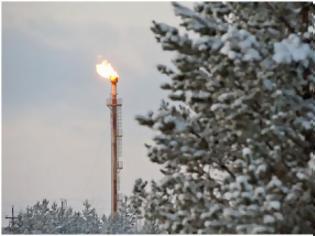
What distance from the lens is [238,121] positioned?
570 cm

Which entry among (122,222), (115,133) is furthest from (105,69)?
(122,222)

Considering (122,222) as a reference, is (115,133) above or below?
above

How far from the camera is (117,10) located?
8.09 m

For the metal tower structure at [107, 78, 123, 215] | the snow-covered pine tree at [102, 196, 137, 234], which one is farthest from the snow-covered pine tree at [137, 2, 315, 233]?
the metal tower structure at [107, 78, 123, 215]

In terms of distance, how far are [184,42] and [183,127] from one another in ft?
2.39

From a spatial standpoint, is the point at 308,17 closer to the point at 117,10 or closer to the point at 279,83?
the point at 279,83

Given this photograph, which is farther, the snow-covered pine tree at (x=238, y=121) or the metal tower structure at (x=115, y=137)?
the metal tower structure at (x=115, y=137)

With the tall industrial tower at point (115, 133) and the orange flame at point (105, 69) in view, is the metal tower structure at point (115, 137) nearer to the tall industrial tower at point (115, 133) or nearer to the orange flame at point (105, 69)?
the tall industrial tower at point (115, 133)

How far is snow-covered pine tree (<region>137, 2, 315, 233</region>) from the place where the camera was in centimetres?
538

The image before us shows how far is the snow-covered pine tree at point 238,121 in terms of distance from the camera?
5.38m

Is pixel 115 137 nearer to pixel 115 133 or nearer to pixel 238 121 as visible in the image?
pixel 115 133

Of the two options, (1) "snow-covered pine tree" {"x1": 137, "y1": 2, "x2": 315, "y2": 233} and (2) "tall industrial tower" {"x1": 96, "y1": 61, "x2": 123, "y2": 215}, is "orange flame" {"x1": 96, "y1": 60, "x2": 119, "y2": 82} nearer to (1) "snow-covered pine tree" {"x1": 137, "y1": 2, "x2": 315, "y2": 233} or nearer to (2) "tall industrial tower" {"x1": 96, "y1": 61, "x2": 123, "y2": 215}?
(2) "tall industrial tower" {"x1": 96, "y1": 61, "x2": 123, "y2": 215}

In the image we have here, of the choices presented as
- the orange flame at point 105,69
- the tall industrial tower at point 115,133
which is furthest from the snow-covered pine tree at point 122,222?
the orange flame at point 105,69

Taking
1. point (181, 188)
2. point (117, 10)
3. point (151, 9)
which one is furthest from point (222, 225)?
point (117, 10)
